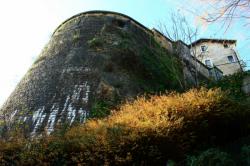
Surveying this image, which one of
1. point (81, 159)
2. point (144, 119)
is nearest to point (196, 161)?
point (144, 119)

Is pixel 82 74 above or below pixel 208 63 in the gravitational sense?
below

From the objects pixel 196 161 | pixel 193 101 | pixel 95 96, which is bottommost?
pixel 196 161

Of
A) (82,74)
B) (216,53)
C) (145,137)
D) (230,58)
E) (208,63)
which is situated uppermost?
(216,53)

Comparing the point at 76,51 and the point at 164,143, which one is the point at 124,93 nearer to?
the point at 76,51

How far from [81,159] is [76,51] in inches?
353

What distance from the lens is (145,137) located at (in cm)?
874

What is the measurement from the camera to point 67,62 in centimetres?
1616

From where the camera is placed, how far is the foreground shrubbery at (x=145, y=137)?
342 inches

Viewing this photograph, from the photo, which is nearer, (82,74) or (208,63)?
(82,74)

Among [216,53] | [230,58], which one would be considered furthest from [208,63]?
[230,58]

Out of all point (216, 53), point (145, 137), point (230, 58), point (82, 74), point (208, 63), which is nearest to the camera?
point (145, 137)

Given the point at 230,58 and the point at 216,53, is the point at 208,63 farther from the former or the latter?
the point at 230,58

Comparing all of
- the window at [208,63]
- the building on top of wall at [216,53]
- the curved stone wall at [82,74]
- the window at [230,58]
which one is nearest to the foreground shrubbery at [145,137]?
the curved stone wall at [82,74]

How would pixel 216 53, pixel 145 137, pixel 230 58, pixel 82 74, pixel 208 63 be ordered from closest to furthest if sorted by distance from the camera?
1. pixel 145 137
2. pixel 82 74
3. pixel 208 63
4. pixel 230 58
5. pixel 216 53
